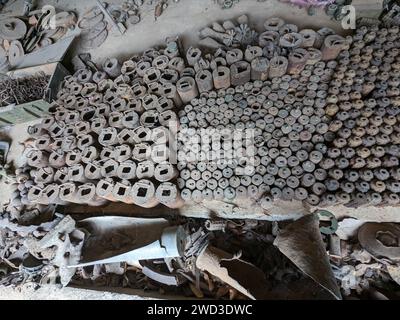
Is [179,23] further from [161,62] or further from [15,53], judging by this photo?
[15,53]

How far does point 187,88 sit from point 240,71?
2.14 ft

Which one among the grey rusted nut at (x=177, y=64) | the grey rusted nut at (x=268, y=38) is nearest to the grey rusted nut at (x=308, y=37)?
the grey rusted nut at (x=268, y=38)

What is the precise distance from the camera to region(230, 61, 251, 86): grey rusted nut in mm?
3438

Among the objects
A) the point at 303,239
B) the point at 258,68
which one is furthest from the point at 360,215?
the point at 258,68

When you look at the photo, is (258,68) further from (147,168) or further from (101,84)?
(101,84)

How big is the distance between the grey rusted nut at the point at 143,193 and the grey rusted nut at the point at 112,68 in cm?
186

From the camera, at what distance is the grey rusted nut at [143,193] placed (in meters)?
3.18

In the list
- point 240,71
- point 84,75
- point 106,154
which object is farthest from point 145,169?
point 84,75

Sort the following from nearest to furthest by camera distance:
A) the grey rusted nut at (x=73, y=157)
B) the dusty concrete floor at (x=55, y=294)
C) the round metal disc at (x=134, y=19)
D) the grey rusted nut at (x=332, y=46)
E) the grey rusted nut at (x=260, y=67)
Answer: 1. the dusty concrete floor at (x=55, y=294)
2. the grey rusted nut at (x=332, y=46)
3. the grey rusted nut at (x=260, y=67)
4. the grey rusted nut at (x=73, y=157)
5. the round metal disc at (x=134, y=19)

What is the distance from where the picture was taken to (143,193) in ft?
10.6

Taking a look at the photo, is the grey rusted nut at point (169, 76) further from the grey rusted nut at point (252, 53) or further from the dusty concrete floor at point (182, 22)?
the grey rusted nut at point (252, 53)

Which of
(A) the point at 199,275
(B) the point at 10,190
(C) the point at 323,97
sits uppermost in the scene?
(C) the point at 323,97

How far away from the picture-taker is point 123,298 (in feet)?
9.70

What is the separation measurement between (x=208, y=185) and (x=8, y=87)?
12.0 ft
